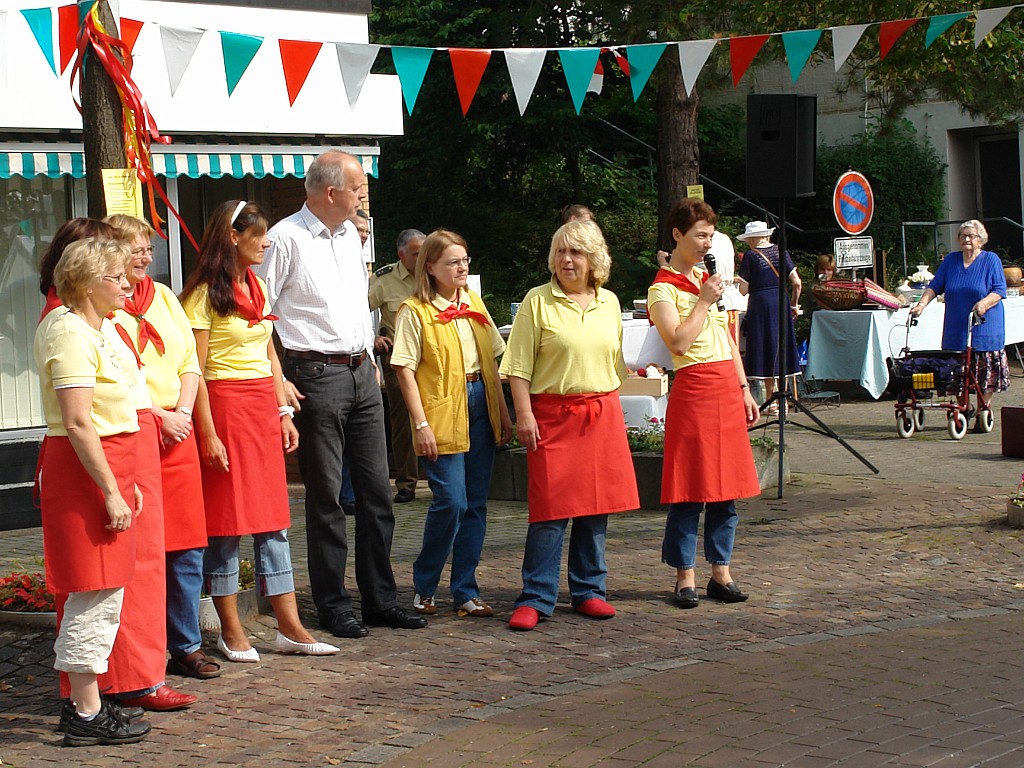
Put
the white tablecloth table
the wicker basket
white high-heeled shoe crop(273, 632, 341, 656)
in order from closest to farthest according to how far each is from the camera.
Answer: white high-heeled shoe crop(273, 632, 341, 656) → the white tablecloth table → the wicker basket

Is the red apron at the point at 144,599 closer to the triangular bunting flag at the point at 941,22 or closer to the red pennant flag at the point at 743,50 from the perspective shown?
the red pennant flag at the point at 743,50

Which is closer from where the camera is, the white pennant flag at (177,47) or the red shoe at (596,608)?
the red shoe at (596,608)

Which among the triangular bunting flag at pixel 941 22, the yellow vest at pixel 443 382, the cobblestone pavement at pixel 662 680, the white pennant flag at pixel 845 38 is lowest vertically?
the cobblestone pavement at pixel 662 680

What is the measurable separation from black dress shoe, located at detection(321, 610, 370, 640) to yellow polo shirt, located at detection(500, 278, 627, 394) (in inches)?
53.5

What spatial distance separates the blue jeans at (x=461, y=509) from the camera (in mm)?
7066

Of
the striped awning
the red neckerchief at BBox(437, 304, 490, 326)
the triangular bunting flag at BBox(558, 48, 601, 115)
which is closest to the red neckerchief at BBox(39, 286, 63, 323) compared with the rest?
the red neckerchief at BBox(437, 304, 490, 326)

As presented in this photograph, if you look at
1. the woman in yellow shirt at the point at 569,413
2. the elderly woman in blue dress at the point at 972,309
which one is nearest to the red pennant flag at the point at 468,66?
the woman in yellow shirt at the point at 569,413

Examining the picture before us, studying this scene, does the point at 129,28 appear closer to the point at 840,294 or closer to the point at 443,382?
the point at 443,382

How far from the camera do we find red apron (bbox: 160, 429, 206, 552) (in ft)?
19.3

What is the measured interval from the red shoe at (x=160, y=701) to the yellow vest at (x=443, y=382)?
1.82 m

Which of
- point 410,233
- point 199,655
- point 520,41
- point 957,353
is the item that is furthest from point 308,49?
point 520,41

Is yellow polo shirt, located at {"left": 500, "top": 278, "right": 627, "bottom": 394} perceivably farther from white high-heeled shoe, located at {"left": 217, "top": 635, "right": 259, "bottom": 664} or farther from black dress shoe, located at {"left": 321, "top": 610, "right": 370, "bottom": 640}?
white high-heeled shoe, located at {"left": 217, "top": 635, "right": 259, "bottom": 664}

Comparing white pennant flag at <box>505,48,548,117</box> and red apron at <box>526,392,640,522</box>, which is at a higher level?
white pennant flag at <box>505,48,548,117</box>

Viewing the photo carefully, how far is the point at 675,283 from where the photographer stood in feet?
23.9
